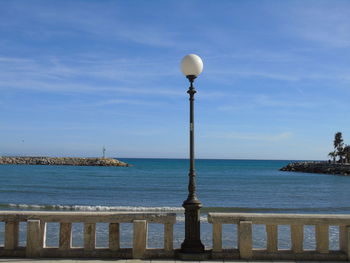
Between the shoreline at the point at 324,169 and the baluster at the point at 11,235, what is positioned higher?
the baluster at the point at 11,235

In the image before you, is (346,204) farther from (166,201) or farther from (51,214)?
(51,214)

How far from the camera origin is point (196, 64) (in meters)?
8.12

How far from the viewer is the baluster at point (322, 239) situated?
7664 mm

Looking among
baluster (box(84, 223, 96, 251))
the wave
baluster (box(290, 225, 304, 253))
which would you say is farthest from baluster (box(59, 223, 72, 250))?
the wave

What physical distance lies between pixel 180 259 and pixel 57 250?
7.03ft

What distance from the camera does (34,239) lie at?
25.0 feet

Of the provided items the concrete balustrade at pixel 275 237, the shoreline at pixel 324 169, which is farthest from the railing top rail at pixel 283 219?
the shoreline at pixel 324 169

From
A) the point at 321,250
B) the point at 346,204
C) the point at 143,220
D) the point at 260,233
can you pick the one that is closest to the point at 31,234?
the point at 143,220

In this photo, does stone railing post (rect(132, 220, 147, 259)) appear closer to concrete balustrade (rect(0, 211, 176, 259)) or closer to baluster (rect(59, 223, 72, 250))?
concrete balustrade (rect(0, 211, 176, 259))

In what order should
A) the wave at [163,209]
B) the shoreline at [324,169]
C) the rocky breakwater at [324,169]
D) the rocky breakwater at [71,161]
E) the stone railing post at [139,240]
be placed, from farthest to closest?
the rocky breakwater at [71,161] < the rocky breakwater at [324,169] < the shoreline at [324,169] < the wave at [163,209] < the stone railing post at [139,240]

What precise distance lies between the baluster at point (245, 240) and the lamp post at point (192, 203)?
69 cm

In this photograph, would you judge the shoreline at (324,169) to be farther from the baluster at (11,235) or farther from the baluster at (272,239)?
the baluster at (11,235)

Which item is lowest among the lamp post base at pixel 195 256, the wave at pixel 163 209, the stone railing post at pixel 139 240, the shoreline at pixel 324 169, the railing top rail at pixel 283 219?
the wave at pixel 163 209

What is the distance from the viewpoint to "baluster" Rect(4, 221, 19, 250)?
7676 mm
